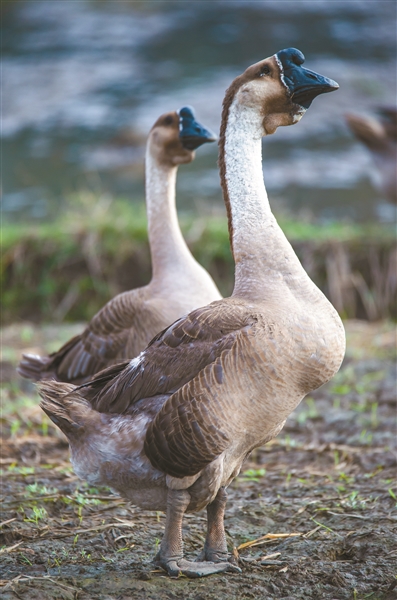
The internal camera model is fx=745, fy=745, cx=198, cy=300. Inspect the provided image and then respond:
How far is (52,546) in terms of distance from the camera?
139 inches

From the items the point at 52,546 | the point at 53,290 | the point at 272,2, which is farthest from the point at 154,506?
the point at 272,2

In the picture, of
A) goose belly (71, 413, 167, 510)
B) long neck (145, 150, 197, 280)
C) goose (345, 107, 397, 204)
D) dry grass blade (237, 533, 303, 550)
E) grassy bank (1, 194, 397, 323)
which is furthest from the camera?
goose (345, 107, 397, 204)

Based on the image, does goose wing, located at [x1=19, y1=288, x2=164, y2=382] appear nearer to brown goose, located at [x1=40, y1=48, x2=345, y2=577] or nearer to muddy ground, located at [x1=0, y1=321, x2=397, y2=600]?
muddy ground, located at [x1=0, y1=321, x2=397, y2=600]

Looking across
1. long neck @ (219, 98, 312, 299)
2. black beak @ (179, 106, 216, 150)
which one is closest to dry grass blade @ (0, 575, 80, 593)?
long neck @ (219, 98, 312, 299)

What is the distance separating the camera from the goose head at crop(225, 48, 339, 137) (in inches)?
137

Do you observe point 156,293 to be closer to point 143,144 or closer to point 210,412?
point 210,412

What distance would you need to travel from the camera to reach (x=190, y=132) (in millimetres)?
5309

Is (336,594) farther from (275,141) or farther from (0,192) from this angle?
(275,141)

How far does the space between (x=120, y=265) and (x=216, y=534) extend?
20.3ft

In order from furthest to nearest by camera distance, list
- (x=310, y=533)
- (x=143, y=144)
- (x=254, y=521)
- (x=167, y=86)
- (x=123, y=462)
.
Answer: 1. (x=167, y=86)
2. (x=143, y=144)
3. (x=254, y=521)
4. (x=310, y=533)
5. (x=123, y=462)

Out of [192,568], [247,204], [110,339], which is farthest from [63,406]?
[110,339]

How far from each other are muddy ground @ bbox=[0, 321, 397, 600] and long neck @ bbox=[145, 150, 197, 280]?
145cm

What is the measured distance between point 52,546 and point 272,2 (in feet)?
60.6

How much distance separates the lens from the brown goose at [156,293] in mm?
4832
